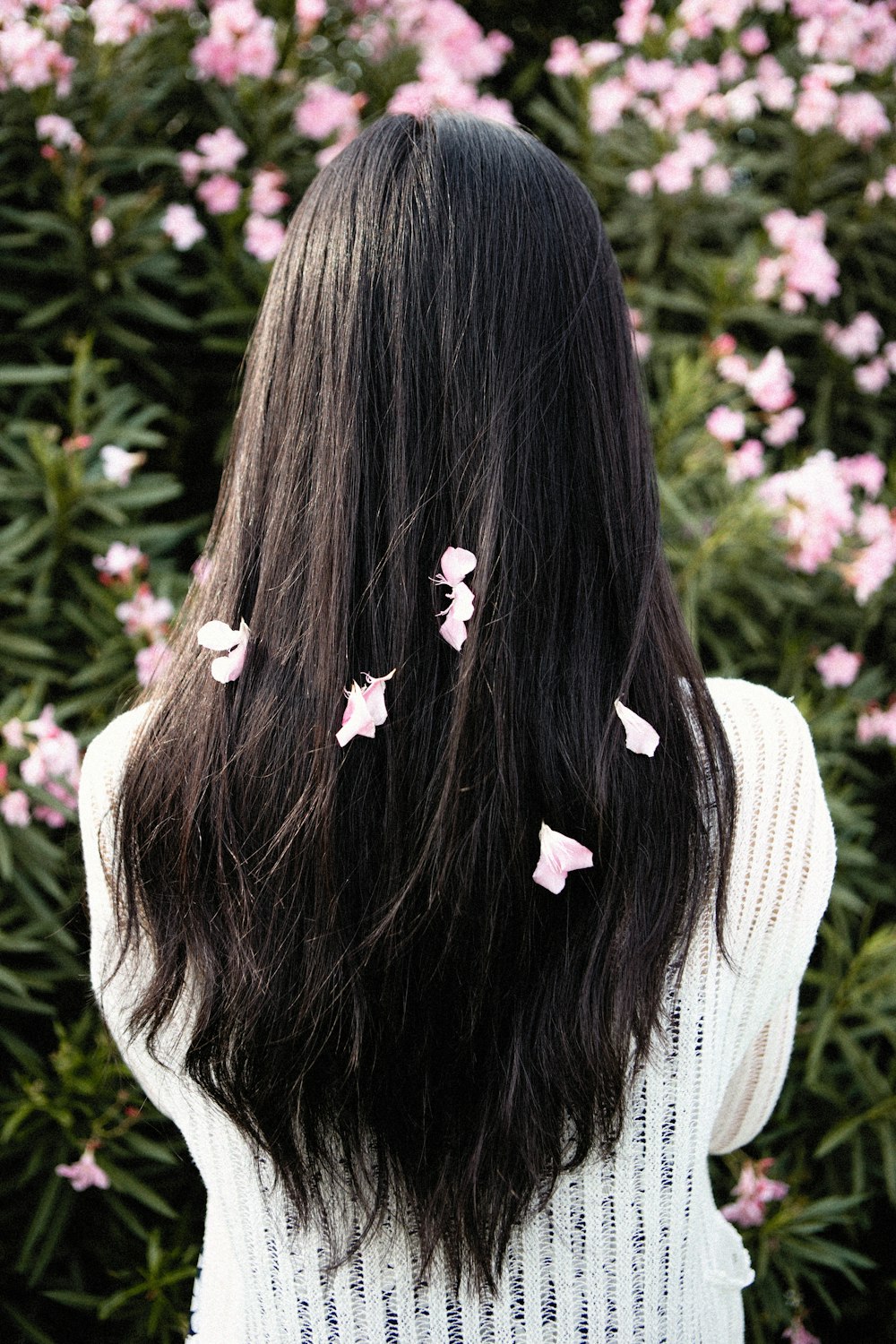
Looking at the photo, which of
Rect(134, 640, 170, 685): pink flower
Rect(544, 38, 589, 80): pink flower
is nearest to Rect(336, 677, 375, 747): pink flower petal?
Rect(134, 640, 170, 685): pink flower

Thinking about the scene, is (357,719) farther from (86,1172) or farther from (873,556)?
(873,556)

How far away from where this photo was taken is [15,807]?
5.24 feet

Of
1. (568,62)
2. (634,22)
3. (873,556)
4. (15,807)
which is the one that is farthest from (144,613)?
(634,22)

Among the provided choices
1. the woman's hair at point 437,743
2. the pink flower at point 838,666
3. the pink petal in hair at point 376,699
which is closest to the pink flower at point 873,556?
the pink flower at point 838,666

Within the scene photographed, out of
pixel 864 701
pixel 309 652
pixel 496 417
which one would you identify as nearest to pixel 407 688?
pixel 309 652

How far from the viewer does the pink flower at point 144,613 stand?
180cm

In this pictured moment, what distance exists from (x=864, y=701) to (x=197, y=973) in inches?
65.5

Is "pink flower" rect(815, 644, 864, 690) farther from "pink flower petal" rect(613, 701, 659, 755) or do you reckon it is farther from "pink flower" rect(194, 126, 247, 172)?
"pink flower" rect(194, 126, 247, 172)

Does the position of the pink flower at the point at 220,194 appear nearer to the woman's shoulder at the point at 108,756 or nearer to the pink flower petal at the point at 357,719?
the woman's shoulder at the point at 108,756

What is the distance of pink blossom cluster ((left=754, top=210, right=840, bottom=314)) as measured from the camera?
2.22m

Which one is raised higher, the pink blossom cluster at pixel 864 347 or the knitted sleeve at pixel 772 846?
the knitted sleeve at pixel 772 846

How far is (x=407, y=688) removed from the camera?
0.78m

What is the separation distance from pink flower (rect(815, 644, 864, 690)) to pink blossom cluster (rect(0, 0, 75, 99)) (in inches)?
73.0

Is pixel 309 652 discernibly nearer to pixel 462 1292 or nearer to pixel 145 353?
pixel 462 1292
